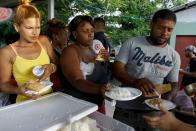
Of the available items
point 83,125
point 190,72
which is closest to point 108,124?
point 83,125

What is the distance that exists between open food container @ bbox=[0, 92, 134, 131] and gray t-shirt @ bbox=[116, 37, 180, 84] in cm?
75

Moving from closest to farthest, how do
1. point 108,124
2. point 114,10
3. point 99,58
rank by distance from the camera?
point 108,124, point 99,58, point 114,10

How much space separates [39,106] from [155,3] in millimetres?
17983

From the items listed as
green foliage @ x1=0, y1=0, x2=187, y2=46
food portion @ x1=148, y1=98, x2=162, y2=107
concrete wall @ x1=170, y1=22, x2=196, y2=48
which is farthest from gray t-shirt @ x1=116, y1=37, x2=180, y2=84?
green foliage @ x1=0, y1=0, x2=187, y2=46

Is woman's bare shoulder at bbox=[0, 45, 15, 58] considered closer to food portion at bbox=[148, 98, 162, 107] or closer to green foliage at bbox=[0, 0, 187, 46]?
food portion at bbox=[148, 98, 162, 107]

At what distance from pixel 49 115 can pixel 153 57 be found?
44.2 inches

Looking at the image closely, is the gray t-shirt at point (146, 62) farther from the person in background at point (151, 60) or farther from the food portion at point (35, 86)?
the food portion at point (35, 86)

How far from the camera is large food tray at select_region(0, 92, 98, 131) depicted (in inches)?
47.2

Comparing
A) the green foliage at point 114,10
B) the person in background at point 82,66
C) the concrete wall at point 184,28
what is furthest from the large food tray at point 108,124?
the green foliage at point 114,10

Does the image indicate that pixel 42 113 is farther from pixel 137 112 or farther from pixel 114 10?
pixel 114 10

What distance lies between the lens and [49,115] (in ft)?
4.29

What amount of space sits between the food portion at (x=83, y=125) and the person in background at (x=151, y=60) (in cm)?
67

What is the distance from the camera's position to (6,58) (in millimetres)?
1669

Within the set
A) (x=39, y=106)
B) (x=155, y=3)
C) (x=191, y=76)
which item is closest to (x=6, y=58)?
(x=39, y=106)
